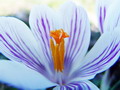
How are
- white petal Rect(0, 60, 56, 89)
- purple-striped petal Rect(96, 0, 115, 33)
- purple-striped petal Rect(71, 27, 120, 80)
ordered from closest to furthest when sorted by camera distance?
1. white petal Rect(0, 60, 56, 89)
2. purple-striped petal Rect(71, 27, 120, 80)
3. purple-striped petal Rect(96, 0, 115, 33)

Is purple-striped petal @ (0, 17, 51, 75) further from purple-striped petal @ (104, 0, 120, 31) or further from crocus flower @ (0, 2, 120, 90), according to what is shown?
purple-striped petal @ (104, 0, 120, 31)

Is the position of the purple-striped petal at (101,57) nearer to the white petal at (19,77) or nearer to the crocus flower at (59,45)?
the crocus flower at (59,45)

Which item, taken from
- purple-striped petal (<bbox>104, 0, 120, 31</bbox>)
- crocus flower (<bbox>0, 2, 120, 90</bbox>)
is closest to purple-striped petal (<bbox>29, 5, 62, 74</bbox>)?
crocus flower (<bbox>0, 2, 120, 90</bbox>)

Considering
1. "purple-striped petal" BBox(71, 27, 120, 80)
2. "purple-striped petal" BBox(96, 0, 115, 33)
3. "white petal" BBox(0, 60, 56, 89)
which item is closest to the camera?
"white petal" BBox(0, 60, 56, 89)

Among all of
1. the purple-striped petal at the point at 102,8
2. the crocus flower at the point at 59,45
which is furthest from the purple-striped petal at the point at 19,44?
the purple-striped petal at the point at 102,8

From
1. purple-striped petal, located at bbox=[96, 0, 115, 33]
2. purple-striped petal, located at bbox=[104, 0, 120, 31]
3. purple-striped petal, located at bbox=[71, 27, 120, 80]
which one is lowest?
purple-striped petal, located at bbox=[71, 27, 120, 80]

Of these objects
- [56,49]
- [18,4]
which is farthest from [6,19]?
[18,4]
